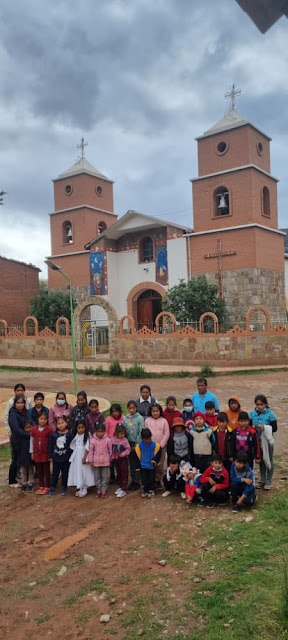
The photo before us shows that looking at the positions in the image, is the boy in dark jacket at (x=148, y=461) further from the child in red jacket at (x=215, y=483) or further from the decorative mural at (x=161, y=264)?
the decorative mural at (x=161, y=264)

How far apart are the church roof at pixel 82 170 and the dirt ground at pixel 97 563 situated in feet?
76.8

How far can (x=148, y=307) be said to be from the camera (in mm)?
24938

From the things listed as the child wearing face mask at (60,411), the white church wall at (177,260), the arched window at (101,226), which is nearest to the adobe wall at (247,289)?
the white church wall at (177,260)

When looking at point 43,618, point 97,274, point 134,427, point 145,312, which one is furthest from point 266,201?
point 43,618

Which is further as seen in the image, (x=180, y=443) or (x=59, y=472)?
(x=59, y=472)

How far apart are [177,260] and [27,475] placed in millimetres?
17566

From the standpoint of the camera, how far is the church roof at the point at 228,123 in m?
21.2

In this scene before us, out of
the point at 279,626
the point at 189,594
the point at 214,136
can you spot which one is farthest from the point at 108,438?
the point at 214,136

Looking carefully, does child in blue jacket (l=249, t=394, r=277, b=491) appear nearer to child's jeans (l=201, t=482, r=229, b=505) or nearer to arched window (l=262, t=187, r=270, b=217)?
child's jeans (l=201, t=482, r=229, b=505)

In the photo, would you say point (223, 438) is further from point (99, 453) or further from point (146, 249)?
point (146, 249)

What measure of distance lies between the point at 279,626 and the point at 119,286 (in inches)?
905

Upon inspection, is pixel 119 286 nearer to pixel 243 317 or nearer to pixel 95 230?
pixel 95 230

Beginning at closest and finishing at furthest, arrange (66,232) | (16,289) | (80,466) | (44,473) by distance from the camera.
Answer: (80,466)
(44,473)
(16,289)
(66,232)

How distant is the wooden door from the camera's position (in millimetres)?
24906
